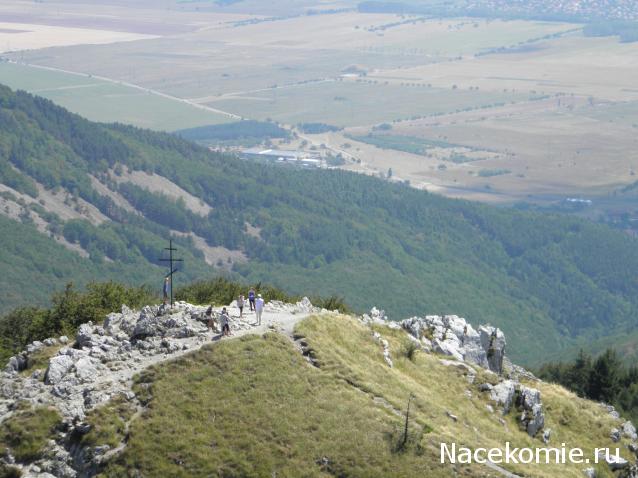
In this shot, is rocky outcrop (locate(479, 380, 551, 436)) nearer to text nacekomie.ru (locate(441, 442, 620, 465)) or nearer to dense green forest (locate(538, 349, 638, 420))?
text nacekomie.ru (locate(441, 442, 620, 465))

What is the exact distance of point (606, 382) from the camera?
96125 mm

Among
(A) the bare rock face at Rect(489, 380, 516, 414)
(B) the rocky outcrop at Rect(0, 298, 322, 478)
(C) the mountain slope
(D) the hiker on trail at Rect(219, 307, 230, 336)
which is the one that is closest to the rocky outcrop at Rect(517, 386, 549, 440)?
(C) the mountain slope

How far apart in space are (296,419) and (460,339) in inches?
906

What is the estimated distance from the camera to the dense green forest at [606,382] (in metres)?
93.1

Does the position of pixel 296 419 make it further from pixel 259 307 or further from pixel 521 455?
pixel 521 455

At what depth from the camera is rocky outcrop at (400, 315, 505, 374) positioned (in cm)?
7562

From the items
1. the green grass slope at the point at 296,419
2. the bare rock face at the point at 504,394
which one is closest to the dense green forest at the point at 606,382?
the bare rock face at the point at 504,394

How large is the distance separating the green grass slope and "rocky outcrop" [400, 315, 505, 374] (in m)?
8.34

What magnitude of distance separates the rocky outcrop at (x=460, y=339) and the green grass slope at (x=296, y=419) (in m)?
8.34

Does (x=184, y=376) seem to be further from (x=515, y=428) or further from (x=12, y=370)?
(x=515, y=428)

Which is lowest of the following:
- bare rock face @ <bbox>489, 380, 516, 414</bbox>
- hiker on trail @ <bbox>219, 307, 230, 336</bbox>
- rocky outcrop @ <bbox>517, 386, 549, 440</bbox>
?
rocky outcrop @ <bbox>517, 386, 549, 440</bbox>

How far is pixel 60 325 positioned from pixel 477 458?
3051 cm

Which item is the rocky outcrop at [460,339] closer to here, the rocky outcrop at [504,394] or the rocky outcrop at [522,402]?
the rocky outcrop at [504,394]

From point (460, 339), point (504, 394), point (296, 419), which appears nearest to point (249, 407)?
point (296, 419)
